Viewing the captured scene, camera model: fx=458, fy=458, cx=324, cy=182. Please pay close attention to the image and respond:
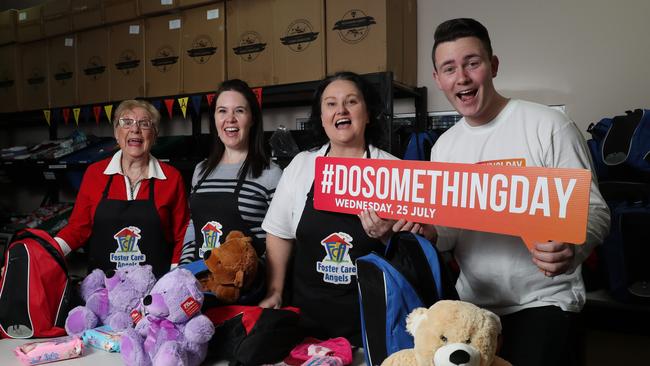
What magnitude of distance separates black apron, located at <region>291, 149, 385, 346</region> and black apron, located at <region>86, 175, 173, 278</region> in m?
0.67

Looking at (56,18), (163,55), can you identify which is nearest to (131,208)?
(163,55)

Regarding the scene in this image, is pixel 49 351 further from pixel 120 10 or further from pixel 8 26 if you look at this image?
pixel 8 26

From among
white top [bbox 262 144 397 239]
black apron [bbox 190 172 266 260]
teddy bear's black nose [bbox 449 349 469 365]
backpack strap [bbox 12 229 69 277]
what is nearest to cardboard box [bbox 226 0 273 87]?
black apron [bbox 190 172 266 260]

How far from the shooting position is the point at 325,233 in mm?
1310

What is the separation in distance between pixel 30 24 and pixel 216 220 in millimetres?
3235

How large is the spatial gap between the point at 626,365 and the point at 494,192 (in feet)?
5.84

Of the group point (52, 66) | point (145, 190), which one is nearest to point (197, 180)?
point (145, 190)

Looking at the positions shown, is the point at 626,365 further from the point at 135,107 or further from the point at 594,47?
the point at 135,107

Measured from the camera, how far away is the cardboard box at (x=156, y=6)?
2.94m

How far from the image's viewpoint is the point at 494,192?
36.7 inches

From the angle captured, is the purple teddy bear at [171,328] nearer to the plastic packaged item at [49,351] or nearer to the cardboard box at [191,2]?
the plastic packaged item at [49,351]

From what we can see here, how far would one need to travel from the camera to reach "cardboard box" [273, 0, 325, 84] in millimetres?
2492

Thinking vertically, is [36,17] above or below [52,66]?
above

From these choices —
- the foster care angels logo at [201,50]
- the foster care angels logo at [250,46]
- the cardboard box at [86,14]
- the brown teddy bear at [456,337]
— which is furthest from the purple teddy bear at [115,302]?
the cardboard box at [86,14]
